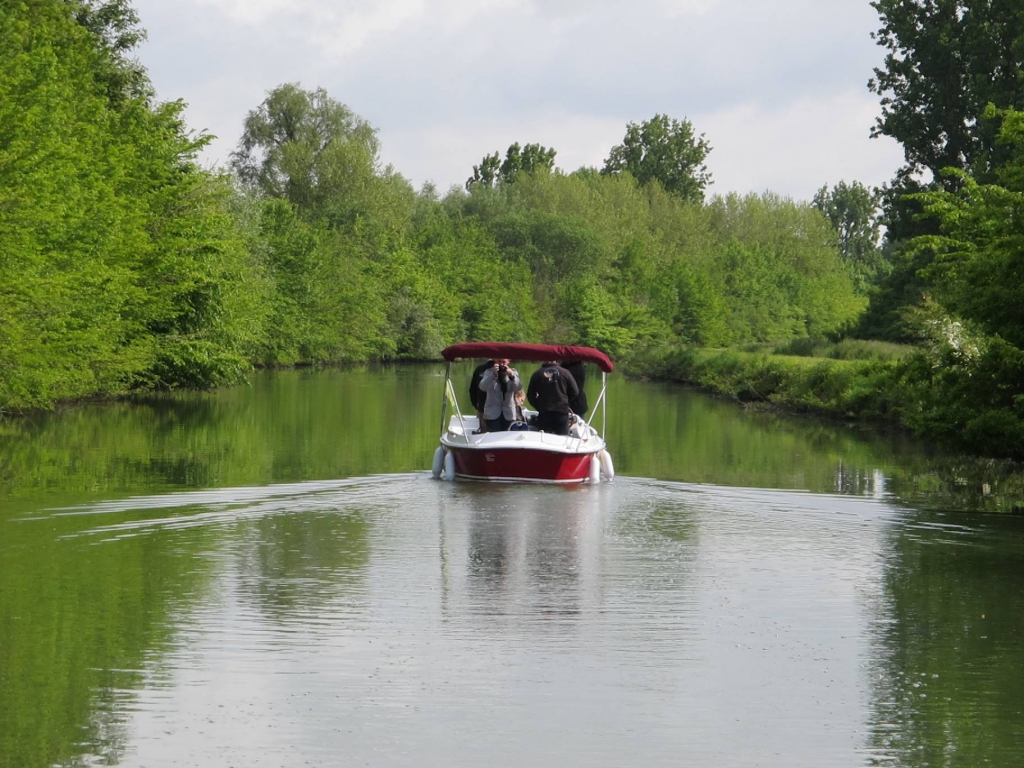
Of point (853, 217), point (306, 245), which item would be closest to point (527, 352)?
point (306, 245)

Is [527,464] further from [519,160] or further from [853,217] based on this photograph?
[853,217]

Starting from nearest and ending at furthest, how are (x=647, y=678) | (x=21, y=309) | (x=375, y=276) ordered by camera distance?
(x=647, y=678) < (x=21, y=309) < (x=375, y=276)

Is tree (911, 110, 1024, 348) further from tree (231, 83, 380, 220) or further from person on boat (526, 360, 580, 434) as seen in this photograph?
tree (231, 83, 380, 220)

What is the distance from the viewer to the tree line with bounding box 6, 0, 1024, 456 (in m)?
31.7

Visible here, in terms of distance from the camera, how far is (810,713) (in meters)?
8.59

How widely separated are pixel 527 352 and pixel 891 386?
8909 mm

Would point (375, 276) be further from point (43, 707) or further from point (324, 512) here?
point (43, 707)

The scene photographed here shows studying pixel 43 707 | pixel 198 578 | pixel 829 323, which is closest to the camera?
pixel 43 707

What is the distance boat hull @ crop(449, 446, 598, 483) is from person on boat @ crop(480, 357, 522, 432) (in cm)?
179

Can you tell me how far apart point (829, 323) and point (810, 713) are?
332ft

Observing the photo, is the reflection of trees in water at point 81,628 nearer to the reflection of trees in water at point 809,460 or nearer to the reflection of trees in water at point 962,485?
the reflection of trees in water at point 962,485

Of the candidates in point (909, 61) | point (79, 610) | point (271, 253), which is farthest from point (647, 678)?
point (271, 253)

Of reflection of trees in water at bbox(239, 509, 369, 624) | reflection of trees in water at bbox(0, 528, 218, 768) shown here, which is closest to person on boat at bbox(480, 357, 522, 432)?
reflection of trees in water at bbox(239, 509, 369, 624)

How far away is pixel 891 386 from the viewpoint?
28.8 m
